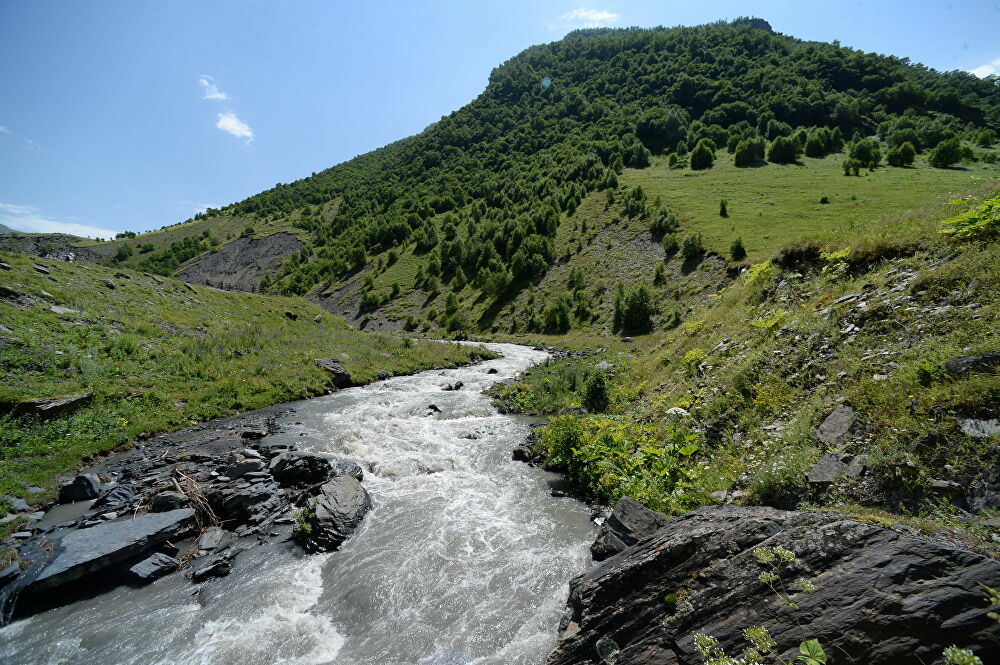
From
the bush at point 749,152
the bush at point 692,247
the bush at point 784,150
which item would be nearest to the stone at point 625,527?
the bush at point 692,247

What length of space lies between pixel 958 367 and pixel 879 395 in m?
1.19

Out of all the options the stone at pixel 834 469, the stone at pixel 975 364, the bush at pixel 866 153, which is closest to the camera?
the stone at pixel 975 364

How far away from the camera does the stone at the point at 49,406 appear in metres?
14.8

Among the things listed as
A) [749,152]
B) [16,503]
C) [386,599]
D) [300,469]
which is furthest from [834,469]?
[749,152]

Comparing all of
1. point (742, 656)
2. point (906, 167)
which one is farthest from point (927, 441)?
point (906, 167)

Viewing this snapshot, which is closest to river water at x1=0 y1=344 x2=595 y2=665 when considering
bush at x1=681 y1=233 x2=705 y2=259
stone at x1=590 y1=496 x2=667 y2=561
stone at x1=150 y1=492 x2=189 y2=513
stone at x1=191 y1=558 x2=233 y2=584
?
stone at x1=191 y1=558 x2=233 y2=584

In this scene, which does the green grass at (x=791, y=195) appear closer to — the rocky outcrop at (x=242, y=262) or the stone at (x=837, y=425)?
the stone at (x=837, y=425)

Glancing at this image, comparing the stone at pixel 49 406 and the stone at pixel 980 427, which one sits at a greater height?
the stone at pixel 49 406

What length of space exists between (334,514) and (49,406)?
44.9 ft

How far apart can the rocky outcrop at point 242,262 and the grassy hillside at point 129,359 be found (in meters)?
91.2

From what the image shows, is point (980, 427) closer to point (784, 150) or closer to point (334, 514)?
point (334, 514)

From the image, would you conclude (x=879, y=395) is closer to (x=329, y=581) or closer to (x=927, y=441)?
(x=927, y=441)

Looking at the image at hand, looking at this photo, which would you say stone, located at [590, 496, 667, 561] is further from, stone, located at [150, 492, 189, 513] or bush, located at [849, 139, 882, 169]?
bush, located at [849, 139, 882, 169]

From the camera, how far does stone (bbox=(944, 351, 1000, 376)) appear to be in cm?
667
